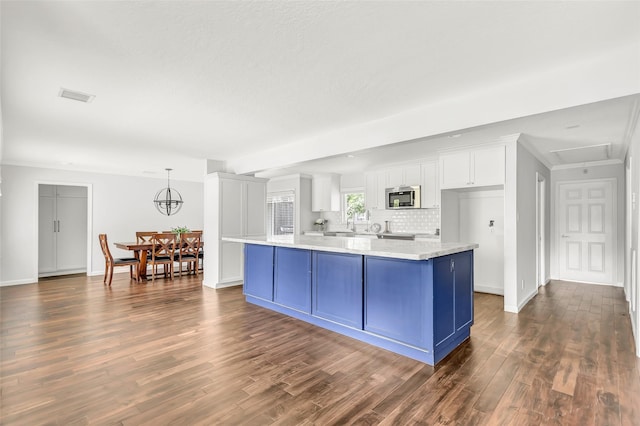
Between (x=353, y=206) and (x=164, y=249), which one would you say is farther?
(x=353, y=206)

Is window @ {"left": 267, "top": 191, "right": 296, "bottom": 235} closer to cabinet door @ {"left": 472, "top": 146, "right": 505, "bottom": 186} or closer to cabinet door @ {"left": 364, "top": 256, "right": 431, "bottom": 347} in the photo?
cabinet door @ {"left": 472, "top": 146, "right": 505, "bottom": 186}

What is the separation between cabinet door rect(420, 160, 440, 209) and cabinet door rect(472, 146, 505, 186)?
1095 mm

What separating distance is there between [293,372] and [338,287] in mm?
1018

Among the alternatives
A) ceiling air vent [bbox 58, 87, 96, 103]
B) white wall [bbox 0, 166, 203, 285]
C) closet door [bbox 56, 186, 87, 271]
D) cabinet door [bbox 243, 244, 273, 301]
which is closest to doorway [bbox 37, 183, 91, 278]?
closet door [bbox 56, 186, 87, 271]

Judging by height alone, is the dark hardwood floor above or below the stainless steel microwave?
below

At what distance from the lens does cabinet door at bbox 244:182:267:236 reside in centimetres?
602

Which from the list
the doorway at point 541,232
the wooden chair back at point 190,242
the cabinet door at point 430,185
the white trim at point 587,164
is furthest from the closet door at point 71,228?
the white trim at point 587,164

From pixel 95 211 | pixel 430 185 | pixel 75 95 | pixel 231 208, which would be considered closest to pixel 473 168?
pixel 430 185

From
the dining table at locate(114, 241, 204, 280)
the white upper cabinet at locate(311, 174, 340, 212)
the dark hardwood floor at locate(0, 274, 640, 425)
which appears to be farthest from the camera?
the white upper cabinet at locate(311, 174, 340, 212)

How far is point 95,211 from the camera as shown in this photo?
23.4 feet

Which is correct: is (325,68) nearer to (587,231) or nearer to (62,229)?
(587,231)

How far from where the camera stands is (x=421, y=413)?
1.96m

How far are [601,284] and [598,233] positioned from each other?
89cm

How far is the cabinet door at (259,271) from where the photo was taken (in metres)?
4.23
